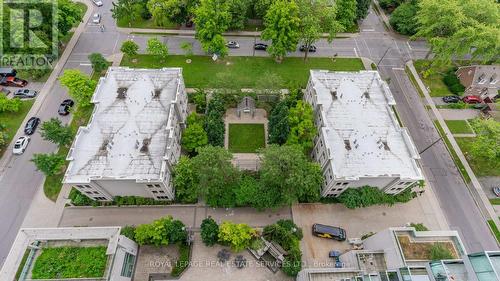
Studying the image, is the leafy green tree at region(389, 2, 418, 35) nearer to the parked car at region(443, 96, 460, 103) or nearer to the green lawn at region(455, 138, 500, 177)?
the parked car at region(443, 96, 460, 103)

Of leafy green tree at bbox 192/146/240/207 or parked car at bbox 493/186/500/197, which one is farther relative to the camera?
parked car at bbox 493/186/500/197

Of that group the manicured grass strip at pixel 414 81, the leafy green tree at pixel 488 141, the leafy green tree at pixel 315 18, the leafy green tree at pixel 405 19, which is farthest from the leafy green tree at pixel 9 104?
the leafy green tree at pixel 405 19

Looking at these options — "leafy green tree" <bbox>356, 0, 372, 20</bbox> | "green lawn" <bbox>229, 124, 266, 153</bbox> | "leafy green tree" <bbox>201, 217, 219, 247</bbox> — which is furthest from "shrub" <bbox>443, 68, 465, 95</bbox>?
"leafy green tree" <bbox>201, 217, 219, 247</bbox>

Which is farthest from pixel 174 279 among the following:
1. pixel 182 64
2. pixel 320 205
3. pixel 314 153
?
pixel 182 64

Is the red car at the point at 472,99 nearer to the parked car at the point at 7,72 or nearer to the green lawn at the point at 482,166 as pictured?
the green lawn at the point at 482,166

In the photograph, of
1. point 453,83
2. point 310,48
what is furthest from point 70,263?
point 453,83

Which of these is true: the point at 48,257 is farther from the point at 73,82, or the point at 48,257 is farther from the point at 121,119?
the point at 73,82
